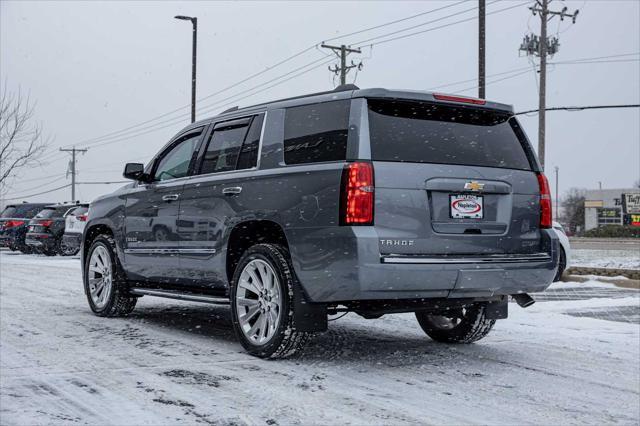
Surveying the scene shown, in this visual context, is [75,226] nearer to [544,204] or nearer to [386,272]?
[544,204]

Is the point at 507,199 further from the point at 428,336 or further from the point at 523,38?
the point at 523,38

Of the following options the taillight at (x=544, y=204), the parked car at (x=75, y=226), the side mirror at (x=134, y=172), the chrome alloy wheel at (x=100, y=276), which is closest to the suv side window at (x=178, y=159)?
the side mirror at (x=134, y=172)

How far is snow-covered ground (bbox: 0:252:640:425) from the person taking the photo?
4301 millimetres

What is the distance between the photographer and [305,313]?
17.9 ft

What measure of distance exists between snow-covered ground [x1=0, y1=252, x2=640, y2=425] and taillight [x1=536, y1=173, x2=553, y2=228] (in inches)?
44.3

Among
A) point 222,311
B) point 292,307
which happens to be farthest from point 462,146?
point 222,311

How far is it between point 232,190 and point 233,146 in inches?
22.3

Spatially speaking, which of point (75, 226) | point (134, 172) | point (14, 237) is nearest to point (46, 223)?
point (75, 226)

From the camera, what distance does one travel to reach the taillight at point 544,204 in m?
5.93

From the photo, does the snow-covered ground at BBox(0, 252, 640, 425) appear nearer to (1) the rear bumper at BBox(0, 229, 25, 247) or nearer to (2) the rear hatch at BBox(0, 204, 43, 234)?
(1) the rear bumper at BBox(0, 229, 25, 247)

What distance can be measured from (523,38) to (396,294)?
1283 inches

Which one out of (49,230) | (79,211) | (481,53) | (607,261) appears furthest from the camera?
(607,261)

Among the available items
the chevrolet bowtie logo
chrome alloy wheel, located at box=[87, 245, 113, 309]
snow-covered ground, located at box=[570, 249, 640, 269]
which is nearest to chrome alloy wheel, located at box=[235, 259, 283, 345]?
the chevrolet bowtie logo

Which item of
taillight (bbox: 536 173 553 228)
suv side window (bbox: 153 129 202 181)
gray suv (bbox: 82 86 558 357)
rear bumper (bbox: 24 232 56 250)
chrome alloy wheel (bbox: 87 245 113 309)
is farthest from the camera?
rear bumper (bbox: 24 232 56 250)
